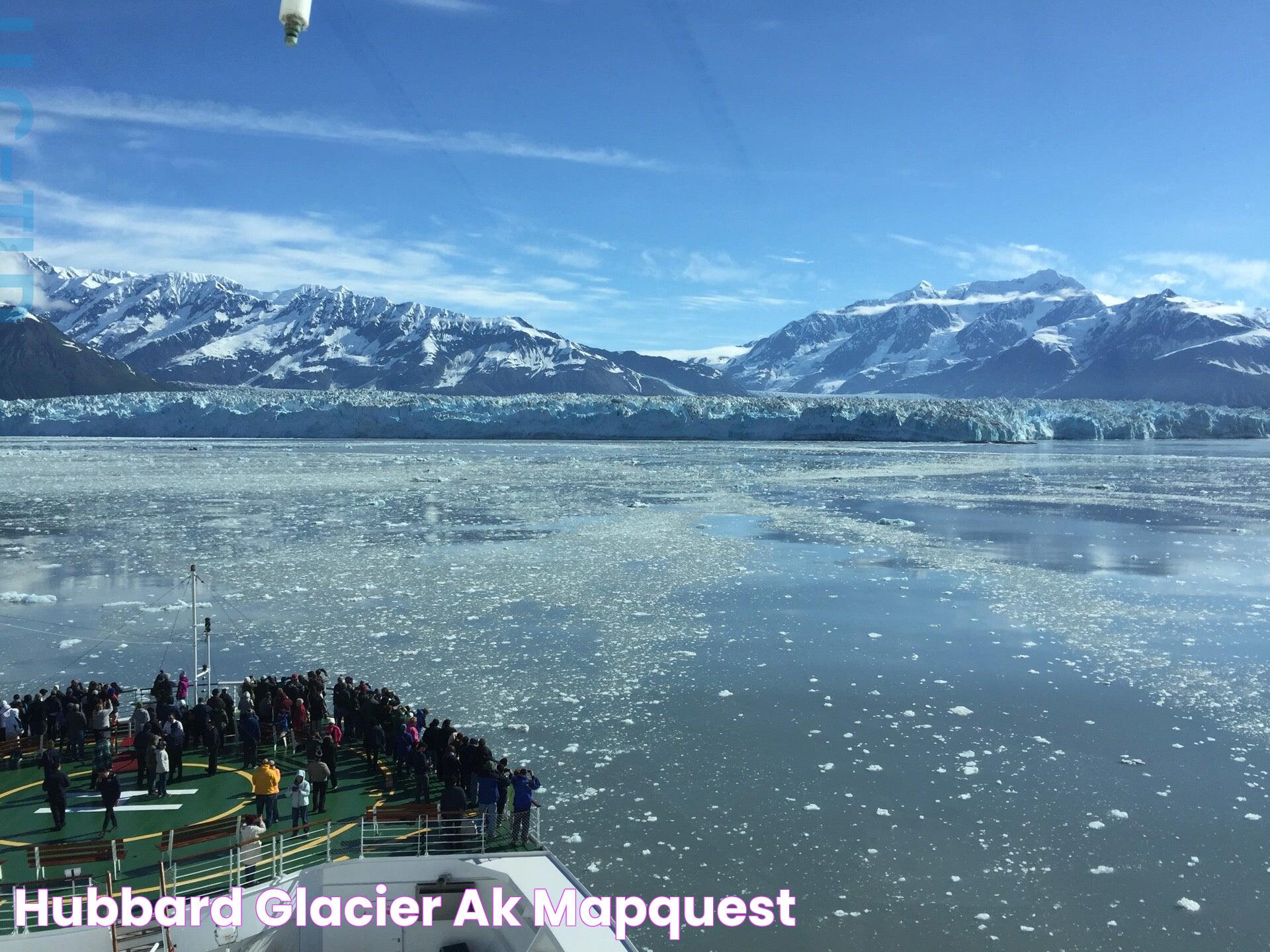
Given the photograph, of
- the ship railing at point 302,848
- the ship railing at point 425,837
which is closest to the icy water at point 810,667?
the ship railing at point 425,837

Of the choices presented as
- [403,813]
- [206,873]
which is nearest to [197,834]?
[206,873]

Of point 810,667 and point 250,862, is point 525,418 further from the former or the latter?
point 250,862

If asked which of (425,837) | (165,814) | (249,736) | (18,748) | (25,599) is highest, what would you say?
Result: (25,599)

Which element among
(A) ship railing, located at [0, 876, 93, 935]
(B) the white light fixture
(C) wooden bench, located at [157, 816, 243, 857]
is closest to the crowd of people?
(C) wooden bench, located at [157, 816, 243, 857]

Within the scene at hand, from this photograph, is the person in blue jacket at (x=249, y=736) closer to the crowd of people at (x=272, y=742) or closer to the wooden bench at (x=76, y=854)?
the crowd of people at (x=272, y=742)

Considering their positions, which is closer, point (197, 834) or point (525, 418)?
point (197, 834)

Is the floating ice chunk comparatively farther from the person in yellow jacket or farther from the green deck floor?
the person in yellow jacket
